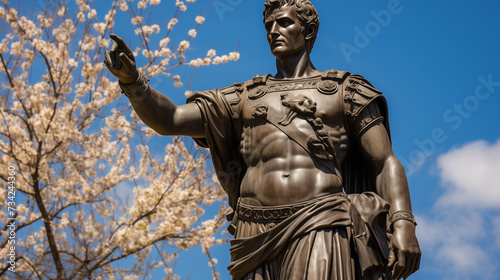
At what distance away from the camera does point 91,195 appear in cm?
1093

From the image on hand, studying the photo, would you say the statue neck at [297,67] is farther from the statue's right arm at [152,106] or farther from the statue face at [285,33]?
the statue's right arm at [152,106]

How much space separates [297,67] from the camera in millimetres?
4930

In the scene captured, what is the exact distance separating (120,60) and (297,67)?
1334mm

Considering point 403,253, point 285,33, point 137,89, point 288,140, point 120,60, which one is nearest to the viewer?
point 403,253

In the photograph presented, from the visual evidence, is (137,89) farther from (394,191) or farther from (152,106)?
(394,191)

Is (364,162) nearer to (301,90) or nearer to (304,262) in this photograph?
(301,90)

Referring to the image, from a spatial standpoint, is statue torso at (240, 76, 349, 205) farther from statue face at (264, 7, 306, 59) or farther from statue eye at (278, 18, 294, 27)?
statue eye at (278, 18, 294, 27)

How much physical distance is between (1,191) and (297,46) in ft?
25.5

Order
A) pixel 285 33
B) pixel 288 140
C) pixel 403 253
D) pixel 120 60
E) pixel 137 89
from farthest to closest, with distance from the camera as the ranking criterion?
pixel 285 33 < pixel 288 140 < pixel 137 89 < pixel 120 60 < pixel 403 253

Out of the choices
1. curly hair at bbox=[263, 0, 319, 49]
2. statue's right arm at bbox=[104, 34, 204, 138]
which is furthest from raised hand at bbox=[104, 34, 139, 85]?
curly hair at bbox=[263, 0, 319, 49]

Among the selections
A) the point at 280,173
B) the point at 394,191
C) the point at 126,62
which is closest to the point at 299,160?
the point at 280,173

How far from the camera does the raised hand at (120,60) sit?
4.21 metres

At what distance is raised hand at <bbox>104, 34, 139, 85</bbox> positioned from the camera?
13.8 ft

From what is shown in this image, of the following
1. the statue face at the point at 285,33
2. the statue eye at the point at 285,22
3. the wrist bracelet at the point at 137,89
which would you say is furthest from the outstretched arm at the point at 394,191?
the wrist bracelet at the point at 137,89
